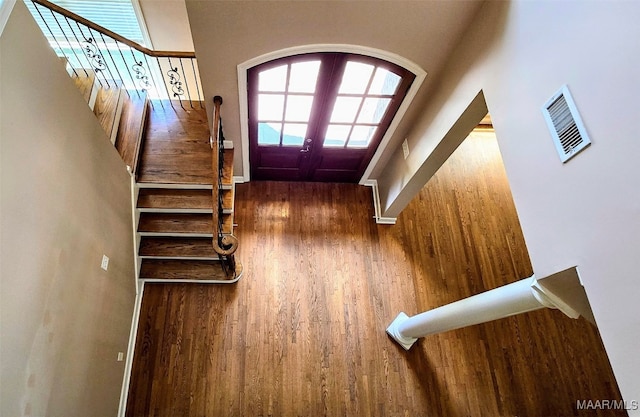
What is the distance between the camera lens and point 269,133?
378 centimetres

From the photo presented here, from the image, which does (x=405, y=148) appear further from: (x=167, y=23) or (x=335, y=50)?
(x=167, y=23)

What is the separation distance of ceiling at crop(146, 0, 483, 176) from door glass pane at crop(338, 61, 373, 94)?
25 centimetres

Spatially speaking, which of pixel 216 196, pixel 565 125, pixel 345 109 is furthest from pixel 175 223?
pixel 565 125

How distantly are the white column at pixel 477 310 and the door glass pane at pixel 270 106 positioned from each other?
2221 millimetres

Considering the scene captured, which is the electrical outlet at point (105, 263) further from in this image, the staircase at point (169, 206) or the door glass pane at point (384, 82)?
the door glass pane at point (384, 82)

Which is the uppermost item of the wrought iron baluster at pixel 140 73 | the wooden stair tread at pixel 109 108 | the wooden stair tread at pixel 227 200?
the wrought iron baluster at pixel 140 73

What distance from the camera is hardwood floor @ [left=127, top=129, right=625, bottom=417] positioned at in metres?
3.41

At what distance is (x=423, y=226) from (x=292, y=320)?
1.89m

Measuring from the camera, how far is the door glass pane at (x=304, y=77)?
9.87 ft

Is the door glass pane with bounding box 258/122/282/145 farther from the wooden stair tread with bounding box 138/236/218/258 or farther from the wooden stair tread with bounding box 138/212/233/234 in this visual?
the wooden stair tread with bounding box 138/236/218/258

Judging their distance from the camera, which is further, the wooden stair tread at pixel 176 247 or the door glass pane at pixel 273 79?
the wooden stair tread at pixel 176 247

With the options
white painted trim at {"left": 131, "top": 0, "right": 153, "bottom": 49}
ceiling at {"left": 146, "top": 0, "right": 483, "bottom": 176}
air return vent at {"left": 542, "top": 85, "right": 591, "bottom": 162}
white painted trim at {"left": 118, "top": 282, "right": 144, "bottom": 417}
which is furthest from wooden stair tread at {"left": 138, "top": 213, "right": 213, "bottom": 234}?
air return vent at {"left": 542, "top": 85, "right": 591, "bottom": 162}

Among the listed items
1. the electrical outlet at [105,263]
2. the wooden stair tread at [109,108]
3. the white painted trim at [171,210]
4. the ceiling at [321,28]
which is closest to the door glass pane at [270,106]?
the ceiling at [321,28]

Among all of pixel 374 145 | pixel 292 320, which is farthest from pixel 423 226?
pixel 292 320
